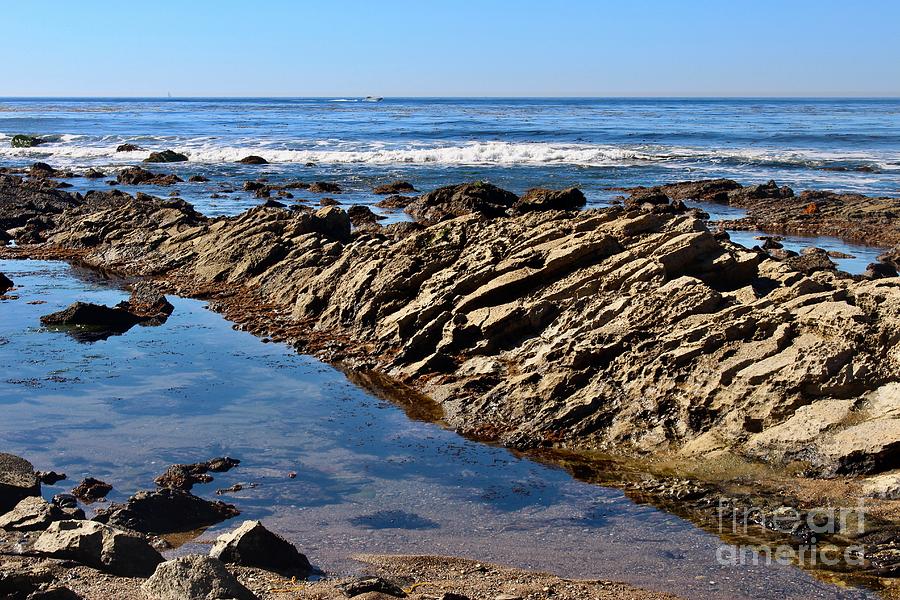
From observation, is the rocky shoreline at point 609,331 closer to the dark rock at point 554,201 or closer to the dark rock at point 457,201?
the dark rock at point 457,201

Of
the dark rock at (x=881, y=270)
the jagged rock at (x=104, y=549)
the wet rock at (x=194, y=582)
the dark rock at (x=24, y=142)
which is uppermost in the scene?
the dark rock at (x=24, y=142)

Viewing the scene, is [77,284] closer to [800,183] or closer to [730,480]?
[730,480]

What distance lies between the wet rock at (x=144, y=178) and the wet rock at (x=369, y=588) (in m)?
38.2

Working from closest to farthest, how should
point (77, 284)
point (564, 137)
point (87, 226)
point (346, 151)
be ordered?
1. point (77, 284)
2. point (87, 226)
3. point (346, 151)
4. point (564, 137)

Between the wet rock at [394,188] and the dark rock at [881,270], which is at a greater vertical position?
the wet rock at [394,188]

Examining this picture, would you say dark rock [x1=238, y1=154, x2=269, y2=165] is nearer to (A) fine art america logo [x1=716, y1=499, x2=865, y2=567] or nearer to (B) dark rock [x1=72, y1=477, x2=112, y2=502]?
(B) dark rock [x1=72, y1=477, x2=112, y2=502]

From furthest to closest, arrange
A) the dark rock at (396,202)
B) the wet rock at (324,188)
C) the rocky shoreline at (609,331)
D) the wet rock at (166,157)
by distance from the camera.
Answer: the wet rock at (166,157), the wet rock at (324,188), the dark rock at (396,202), the rocky shoreline at (609,331)

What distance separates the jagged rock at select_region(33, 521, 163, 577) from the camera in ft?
25.6

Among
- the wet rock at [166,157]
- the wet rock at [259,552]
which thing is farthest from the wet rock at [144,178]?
the wet rock at [259,552]

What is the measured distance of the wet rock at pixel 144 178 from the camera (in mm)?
43344

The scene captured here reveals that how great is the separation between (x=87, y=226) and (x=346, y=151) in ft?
114

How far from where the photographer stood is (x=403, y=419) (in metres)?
13.2

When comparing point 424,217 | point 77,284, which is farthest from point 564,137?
point 77,284

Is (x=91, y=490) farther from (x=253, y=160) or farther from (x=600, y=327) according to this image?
(x=253, y=160)
